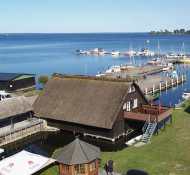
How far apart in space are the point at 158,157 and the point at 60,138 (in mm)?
16968

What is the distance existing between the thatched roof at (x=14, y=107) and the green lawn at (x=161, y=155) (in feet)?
51.7

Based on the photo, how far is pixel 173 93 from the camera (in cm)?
8419

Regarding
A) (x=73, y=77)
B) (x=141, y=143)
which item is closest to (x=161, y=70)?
(x=73, y=77)

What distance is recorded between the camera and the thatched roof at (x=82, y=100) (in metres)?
45.1

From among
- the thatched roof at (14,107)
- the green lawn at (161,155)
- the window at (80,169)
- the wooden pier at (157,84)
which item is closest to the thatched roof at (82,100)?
the thatched roof at (14,107)

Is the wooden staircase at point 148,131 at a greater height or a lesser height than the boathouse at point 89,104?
lesser

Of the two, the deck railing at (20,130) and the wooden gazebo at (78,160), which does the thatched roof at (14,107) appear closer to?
the deck railing at (20,130)

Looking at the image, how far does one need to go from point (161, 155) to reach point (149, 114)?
10887 millimetres

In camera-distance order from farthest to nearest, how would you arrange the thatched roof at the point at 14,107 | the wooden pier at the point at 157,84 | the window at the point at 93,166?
the wooden pier at the point at 157,84, the thatched roof at the point at 14,107, the window at the point at 93,166

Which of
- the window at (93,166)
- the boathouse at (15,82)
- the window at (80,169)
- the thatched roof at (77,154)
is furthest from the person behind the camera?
the boathouse at (15,82)

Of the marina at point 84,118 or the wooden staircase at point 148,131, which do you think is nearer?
the wooden staircase at point 148,131

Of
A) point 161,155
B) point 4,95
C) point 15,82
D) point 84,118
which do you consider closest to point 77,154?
point 161,155

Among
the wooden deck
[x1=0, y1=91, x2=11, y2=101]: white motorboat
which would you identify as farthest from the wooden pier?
[x1=0, y1=91, x2=11, y2=101]: white motorboat

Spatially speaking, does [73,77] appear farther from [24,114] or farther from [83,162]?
[83,162]
